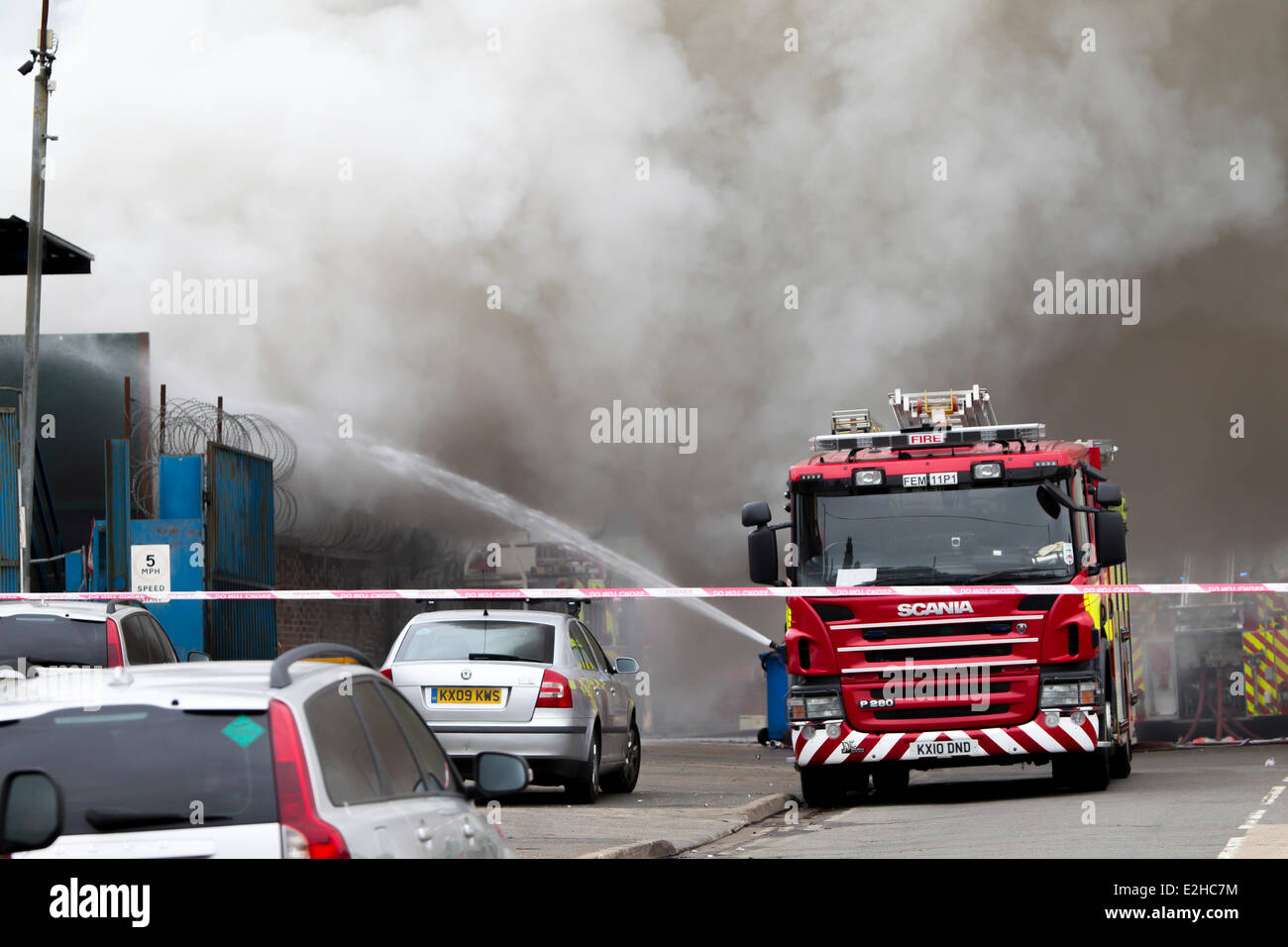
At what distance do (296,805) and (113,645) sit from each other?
7.56 metres

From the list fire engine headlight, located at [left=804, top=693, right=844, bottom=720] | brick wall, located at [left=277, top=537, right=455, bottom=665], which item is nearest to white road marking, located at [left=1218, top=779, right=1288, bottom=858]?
fire engine headlight, located at [left=804, top=693, right=844, bottom=720]

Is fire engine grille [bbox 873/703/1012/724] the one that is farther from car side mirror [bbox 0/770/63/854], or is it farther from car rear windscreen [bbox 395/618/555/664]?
car side mirror [bbox 0/770/63/854]

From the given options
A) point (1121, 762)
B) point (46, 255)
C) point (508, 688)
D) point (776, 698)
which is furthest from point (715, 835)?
point (46, 255)

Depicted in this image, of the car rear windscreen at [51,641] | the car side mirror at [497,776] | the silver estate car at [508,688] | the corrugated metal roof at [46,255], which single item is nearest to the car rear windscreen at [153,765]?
the car side mirror at [497,776]

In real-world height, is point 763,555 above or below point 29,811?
above

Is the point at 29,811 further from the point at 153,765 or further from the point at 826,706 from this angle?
the point at 826,706

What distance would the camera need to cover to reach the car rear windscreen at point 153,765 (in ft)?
14.5

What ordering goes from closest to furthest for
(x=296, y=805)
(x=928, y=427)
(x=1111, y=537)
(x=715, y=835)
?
(x=296, y=805), (x=715, y=835), (x=1111, y=537), (x=928, y=427)

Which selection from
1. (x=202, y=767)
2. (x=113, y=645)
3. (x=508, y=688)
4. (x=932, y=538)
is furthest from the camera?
(x=932, y=538)

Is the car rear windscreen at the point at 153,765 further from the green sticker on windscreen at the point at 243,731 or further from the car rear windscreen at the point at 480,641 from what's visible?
the car rear windscreen at the point at 480,641

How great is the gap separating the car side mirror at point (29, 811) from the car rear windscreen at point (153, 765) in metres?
0.04

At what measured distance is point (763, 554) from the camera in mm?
13828
